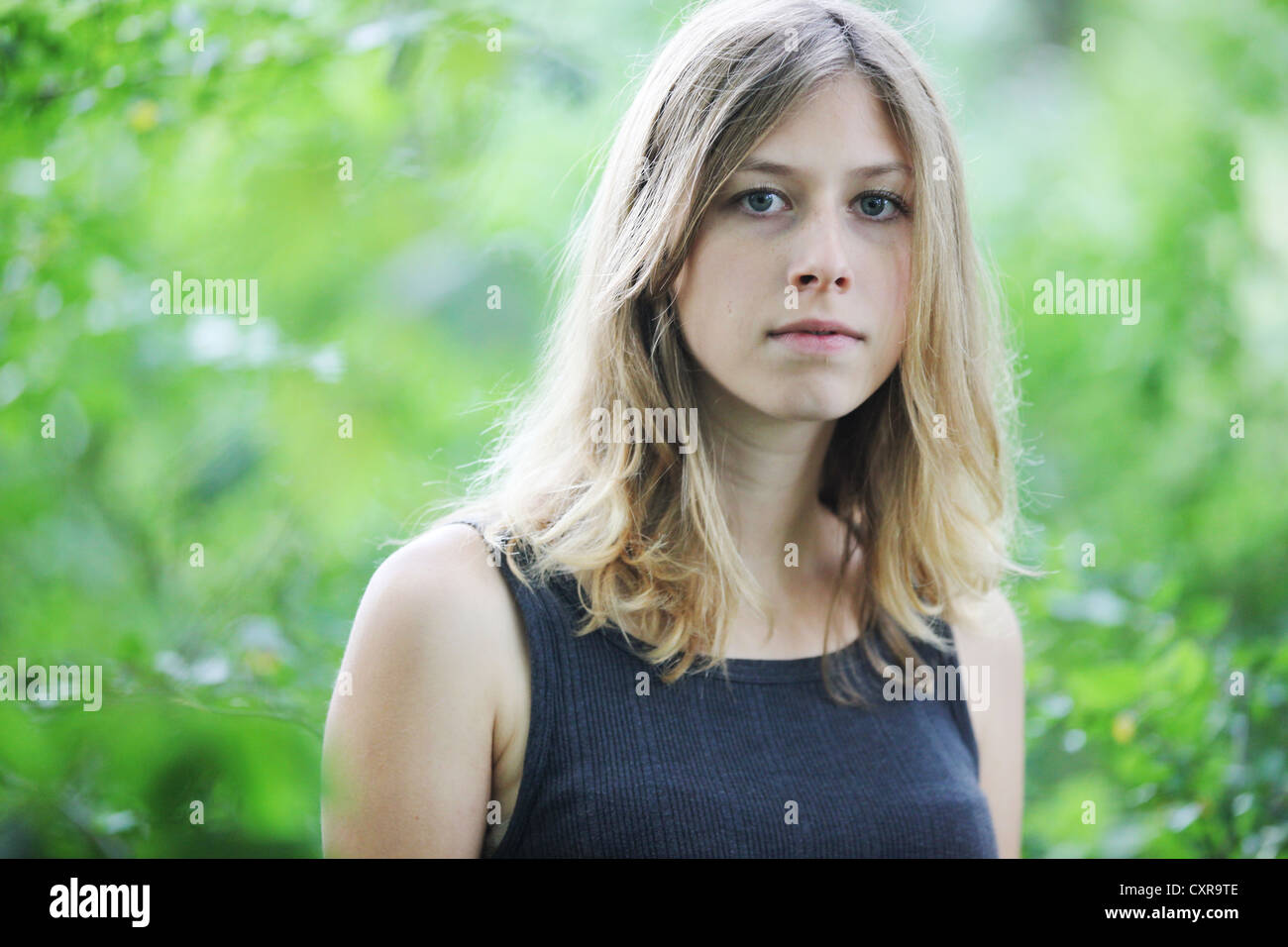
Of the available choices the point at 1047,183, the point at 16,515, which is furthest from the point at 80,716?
the point at 1047,183

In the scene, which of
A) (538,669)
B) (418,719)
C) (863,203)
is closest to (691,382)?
(863,203)

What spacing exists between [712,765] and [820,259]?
2.26ft

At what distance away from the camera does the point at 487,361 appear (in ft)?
8.84

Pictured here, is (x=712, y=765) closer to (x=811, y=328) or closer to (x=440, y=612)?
(x=440, y=612)

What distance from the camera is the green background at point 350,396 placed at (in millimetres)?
1233

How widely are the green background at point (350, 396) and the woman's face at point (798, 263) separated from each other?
0.38 metres

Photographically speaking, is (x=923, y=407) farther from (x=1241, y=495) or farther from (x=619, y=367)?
(x=1241, y=495)

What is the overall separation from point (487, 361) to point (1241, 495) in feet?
6.51

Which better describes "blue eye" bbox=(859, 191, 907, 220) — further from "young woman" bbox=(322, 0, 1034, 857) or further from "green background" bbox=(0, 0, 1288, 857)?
"green background" bbox=(0, 0, 1288, 857)

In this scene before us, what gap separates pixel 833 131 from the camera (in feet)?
5.26

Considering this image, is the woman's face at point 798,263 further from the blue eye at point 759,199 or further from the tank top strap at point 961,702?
the tank top strap at point 961,702

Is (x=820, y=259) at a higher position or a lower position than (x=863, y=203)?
lower

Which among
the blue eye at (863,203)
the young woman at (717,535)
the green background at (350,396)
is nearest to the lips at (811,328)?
the young woman at (717,535)

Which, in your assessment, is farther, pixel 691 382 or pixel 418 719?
pixel 691 382
